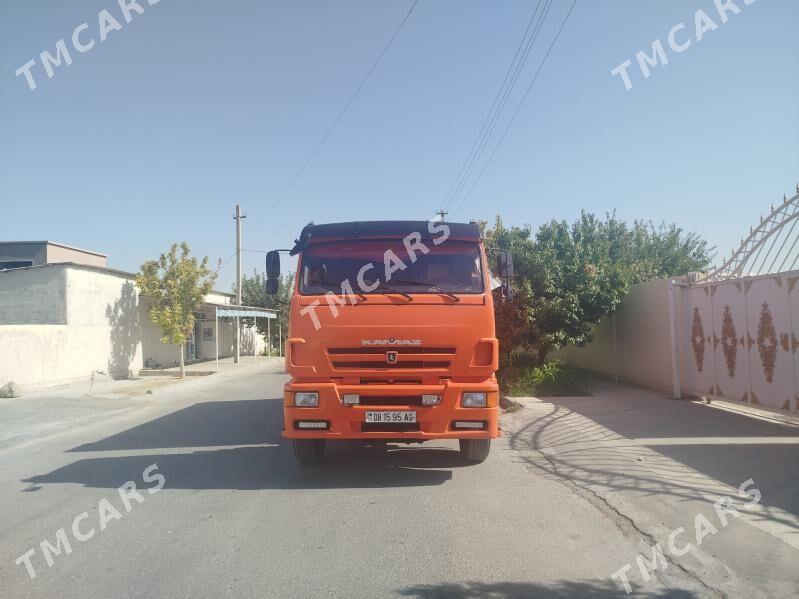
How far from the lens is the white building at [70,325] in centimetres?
1653

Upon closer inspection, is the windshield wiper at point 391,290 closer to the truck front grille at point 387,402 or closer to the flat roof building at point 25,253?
the truck front grille at point 387,402

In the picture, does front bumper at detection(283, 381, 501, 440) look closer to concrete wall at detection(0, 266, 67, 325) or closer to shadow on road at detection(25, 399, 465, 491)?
shadow on road at detection(25, 399, 465, 491)

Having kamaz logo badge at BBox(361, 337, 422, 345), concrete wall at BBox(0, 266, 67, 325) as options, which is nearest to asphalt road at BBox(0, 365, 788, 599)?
kamaz logo badge at BBox(361, 337, 422, 345)

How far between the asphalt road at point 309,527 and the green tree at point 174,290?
13530 millimetres

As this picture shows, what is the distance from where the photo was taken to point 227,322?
117 ft

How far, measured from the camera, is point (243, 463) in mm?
7484

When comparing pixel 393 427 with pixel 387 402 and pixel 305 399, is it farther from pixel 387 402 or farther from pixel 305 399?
pixel 305 399

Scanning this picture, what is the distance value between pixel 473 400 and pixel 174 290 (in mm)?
18142

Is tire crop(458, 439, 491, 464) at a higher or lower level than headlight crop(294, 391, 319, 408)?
lower

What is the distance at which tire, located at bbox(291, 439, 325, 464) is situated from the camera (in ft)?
22.8

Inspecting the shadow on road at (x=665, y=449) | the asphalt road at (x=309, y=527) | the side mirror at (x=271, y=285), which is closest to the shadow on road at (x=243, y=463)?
the asphalt road at (x=309, y=527)

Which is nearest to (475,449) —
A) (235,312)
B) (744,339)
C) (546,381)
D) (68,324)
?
(744,339)

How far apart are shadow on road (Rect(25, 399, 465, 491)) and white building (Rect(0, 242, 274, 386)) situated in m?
8.32

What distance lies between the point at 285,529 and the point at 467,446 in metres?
2.88
